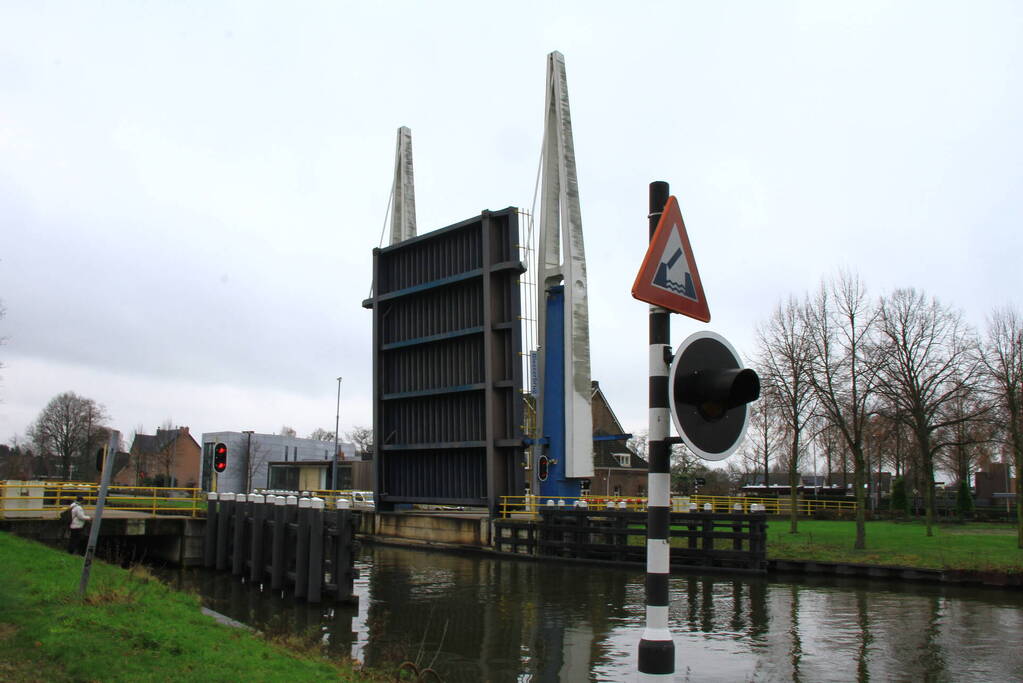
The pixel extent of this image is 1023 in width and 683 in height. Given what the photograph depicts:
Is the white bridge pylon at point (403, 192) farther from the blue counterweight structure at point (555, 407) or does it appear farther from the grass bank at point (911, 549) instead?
the grass bank at point (911, 549)

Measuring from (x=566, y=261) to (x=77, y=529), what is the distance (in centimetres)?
1602

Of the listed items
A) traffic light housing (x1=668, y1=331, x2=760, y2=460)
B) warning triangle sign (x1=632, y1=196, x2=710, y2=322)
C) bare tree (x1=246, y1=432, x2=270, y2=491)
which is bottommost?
bare tree (x1=246, y1=432, x2=270, y2=491)

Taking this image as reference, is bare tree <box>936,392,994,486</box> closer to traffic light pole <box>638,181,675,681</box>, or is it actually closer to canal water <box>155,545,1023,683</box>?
canal water <box>155,545,1023,683</box>

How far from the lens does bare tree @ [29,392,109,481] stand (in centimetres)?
6531

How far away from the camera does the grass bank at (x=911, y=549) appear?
64.7 feet

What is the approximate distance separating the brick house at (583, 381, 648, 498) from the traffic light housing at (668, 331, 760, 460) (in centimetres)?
5058

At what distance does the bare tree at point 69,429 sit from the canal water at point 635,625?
50.8m

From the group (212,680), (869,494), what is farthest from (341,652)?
(869,494)

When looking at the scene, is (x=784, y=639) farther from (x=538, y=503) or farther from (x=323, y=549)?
(x=538, y=503)

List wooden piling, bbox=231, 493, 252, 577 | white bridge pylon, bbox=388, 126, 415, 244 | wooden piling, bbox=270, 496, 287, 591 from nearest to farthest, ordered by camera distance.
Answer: wooden piling, bbox=270, 496, 287, 591, wooden piling, bbox=231, 493, 252, 577, white bridge pylon, bbox=388, 126, 415, 244

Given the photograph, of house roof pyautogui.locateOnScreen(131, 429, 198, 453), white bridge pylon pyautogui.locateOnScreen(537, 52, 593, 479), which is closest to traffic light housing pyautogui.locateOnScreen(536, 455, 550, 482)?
white bridge pylon pyautogui.locateOnScreen(537, 52, 593, 479)

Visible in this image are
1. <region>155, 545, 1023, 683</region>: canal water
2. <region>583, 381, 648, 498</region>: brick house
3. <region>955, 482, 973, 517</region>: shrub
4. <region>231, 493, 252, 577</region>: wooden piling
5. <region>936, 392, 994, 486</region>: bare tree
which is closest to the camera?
<region>155, 545, 1023, 683</region>: canal water

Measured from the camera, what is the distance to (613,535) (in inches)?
966

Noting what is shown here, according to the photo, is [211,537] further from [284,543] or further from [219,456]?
[284,543]
